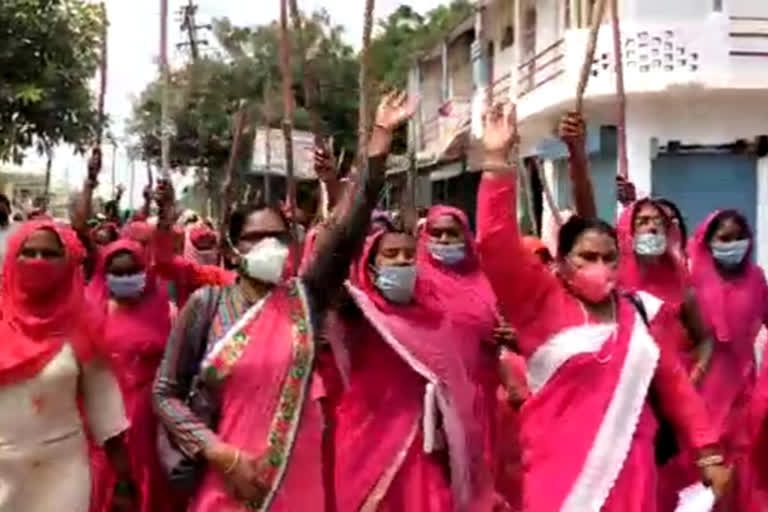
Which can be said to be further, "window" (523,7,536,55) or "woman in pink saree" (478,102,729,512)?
"window" (523,7,536,55)

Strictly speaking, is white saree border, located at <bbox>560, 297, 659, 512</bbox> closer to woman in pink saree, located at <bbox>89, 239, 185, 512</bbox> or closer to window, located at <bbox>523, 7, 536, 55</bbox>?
woman in pink saree, located at <bbox>89, 239, 185, 512</bbox>

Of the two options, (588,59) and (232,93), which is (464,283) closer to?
(588,59)

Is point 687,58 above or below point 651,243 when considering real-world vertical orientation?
above

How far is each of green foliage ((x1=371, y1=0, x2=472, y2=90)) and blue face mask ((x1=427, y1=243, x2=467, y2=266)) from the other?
4110cm

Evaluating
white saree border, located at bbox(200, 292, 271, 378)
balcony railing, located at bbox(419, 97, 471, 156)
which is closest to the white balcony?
balcony railing, located at bbox(419, 97, 471, 156)

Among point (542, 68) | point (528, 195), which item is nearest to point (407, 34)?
point (542, 68)

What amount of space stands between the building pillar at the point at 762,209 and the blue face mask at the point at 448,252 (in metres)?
14.2

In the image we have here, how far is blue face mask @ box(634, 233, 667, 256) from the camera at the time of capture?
23.6 ft

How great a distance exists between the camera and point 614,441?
505 cm

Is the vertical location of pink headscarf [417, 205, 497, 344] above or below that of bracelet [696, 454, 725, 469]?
Answer: above

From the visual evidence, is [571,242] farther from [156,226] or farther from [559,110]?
[559,110]

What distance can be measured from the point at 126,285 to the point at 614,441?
2.45 m

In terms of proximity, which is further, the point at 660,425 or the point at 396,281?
the point at 396,281

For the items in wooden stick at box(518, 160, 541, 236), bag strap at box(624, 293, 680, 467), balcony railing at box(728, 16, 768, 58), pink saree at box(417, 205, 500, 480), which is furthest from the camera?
balcony railing at box(728, 16, 768, 58)
